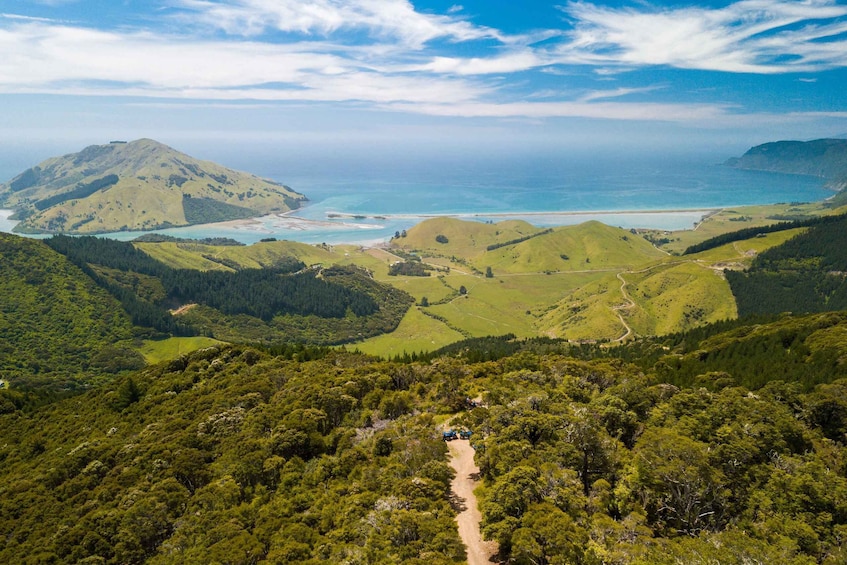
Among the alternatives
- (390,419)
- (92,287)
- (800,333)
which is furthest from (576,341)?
(92,287)

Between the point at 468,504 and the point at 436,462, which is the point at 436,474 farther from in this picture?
the point at 468,504

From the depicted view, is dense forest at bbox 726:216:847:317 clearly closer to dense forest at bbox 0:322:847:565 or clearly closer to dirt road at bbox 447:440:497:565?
dense forest at bbox 0:322:847:565

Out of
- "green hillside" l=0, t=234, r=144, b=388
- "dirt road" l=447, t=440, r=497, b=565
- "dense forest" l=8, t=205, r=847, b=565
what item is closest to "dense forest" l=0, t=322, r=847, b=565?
"dense forest" l=8, t=205, r=847, b=565

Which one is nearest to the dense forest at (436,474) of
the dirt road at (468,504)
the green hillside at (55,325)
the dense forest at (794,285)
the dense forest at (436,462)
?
the dense forest at (436,462)

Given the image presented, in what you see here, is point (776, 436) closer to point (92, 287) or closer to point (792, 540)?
point (792, 540)

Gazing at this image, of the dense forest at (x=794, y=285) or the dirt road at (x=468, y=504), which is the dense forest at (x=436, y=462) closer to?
the dirt road at (x=468, y=504)

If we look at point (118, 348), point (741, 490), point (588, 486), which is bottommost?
point (118, 348)
